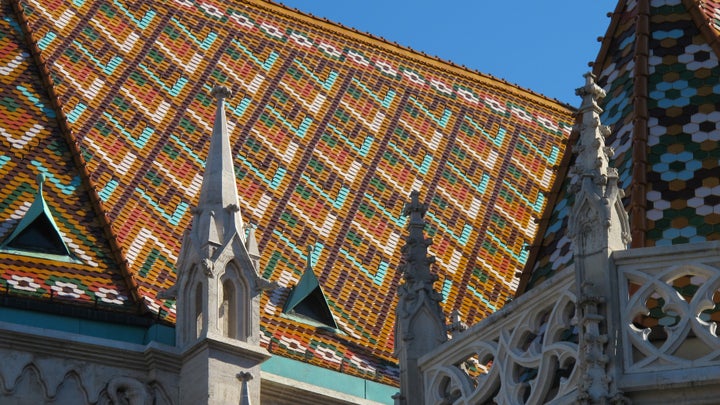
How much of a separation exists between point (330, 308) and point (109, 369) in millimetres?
2169

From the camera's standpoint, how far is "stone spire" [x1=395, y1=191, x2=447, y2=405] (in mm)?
10773

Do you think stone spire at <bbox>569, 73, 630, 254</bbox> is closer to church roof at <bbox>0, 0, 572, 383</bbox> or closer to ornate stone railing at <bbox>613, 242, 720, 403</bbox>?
ornate stone railing at <bbox>613, 242, 720, 403</bbox>

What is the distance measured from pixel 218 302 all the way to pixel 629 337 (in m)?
4.68

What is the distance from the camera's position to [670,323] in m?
9.52

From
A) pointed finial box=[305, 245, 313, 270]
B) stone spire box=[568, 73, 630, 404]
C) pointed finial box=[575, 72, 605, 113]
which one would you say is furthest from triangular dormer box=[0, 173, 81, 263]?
stone spire box=[568, 73, 630, 404]

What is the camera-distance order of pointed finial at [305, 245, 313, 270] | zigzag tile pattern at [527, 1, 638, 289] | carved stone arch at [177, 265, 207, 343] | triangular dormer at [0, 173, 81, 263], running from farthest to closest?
1. pointed finial at [305, 245, 313, 270]
2. triangular dormer at [0, 173, 81, 263]
3. carved stone arch at [177, 265, 207, 343]
4. zigzag tile pattern at [527, 1, 638, 289]

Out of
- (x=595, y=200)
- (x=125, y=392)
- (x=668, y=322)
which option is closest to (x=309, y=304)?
(x=125, y=392)

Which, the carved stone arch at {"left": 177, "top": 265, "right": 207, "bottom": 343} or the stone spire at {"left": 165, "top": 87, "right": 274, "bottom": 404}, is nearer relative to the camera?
the stone spire at {"left": 165, "top": 87, "right": 274, "bottom": 404}

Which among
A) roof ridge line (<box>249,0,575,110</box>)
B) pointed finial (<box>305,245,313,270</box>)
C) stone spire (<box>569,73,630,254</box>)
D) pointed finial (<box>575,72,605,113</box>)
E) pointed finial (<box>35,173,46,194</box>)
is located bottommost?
stone spire (<box>569,73,630,254</box>)

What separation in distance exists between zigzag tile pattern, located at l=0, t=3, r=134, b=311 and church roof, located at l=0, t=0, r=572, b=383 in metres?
0.02

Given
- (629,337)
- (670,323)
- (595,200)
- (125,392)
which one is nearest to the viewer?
(629,337)

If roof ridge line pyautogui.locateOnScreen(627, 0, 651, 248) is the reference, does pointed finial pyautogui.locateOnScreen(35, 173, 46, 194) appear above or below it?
above

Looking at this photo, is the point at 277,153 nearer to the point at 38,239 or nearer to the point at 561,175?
the point at 38,239

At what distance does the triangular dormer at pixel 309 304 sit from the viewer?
14859 millimetres
